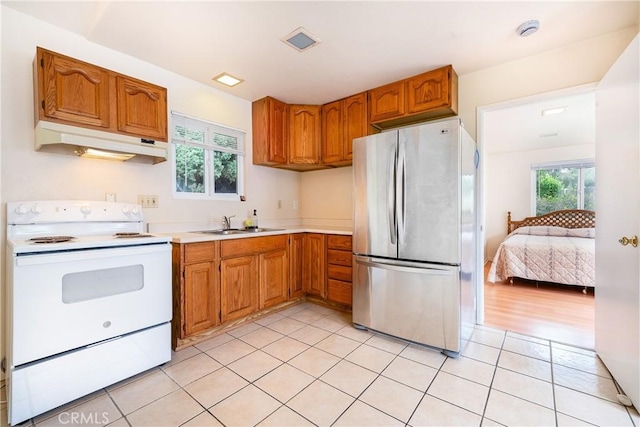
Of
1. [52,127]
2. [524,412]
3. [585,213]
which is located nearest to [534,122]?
[585,213]

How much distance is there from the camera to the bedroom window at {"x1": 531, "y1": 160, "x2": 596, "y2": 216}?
536cm

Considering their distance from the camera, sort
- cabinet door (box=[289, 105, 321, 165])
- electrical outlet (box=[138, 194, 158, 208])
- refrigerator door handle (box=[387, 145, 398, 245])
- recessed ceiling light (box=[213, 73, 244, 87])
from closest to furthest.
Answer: refrigerator door handle (box=[387, 145, 398, 245]) < electrical outlet (box=[138, 194, 158, 208]) < recessed ceiling light (box=[213, 73, 244, 87]) < cabinet door (box=[289, 105, 321, 165])

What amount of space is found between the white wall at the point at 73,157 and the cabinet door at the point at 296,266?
2.38 ft

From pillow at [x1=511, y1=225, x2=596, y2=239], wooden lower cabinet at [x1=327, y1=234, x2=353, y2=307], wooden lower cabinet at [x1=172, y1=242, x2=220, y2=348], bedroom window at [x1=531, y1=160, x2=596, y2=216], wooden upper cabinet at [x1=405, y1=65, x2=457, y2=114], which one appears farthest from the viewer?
bedroom window at [x1=531, y1=160, x2=596, y2=216]

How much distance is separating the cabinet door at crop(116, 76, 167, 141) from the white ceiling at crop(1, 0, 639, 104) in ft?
1.18

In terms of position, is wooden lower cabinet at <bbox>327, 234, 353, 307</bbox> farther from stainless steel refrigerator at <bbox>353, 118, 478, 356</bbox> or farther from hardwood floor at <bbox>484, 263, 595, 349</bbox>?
hardwood floor at <bbox>484, 263, 595, 349</bbox>

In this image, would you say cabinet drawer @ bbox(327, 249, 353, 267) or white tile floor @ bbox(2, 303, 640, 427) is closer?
white tile floor @ bbox(2, 303, 640, 427)

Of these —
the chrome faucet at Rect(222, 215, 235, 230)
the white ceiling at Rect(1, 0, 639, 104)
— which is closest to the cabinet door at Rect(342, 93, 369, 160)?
the white ceiling at Rect(1, 0, 639, 104)

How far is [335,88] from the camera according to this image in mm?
3027

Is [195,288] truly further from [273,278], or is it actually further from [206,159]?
[206,159]

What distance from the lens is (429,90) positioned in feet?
8.68

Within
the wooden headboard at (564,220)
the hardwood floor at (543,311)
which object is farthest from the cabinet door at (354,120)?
the wooden headboard at (564,220)

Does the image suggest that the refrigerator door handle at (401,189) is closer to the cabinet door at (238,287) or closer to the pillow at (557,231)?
the cabinet door at (238,287)

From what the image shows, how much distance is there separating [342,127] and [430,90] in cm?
102
